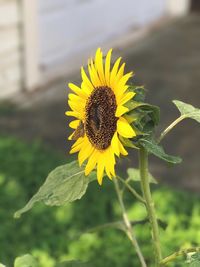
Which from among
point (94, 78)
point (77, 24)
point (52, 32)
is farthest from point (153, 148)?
point (77, 24)

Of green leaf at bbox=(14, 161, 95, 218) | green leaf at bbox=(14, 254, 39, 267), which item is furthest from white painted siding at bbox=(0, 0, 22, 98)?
green leaf at bbox=(14, 161, 95, 218)

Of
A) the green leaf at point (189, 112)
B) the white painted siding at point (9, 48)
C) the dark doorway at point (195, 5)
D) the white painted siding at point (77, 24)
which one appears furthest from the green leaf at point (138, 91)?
the dark doorway at point (195, 5)

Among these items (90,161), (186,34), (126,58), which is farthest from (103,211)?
(186,34)

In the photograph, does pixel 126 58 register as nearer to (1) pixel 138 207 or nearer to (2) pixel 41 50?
(2) pixel 41 50

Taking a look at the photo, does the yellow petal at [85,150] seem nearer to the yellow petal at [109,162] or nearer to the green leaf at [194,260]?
the yellow petal at [109,162]

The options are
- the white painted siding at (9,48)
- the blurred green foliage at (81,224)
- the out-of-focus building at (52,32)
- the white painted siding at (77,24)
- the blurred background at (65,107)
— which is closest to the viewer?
the blurred green foliage at (81,224)
